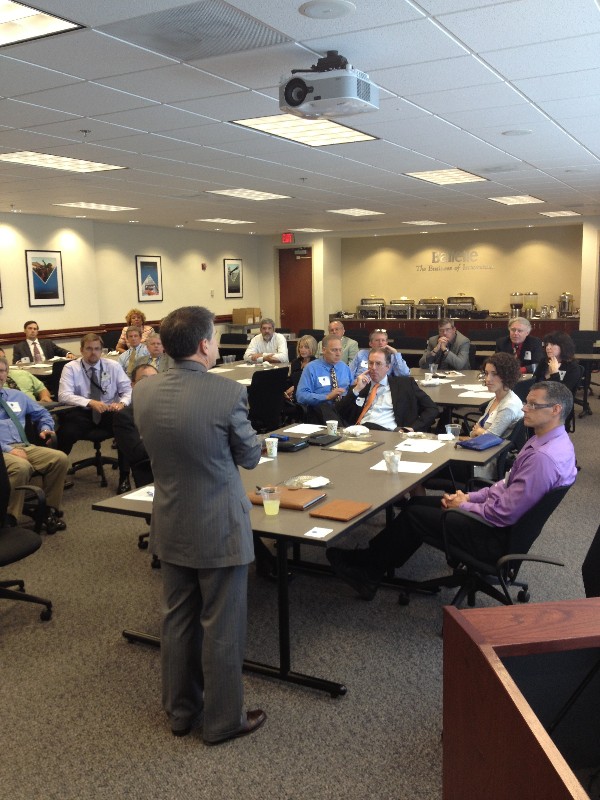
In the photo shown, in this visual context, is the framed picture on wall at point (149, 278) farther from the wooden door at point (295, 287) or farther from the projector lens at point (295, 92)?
the projector lens at point (295, 92)

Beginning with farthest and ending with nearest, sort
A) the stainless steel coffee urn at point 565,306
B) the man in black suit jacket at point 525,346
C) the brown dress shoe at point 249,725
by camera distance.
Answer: the stainless steel coffee urn at point 565,306, the man in black suit jacket at point 525,346, the brown dress shoe at point 249,725

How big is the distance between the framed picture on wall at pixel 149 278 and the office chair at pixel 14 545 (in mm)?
10549

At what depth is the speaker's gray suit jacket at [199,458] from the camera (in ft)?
8.19

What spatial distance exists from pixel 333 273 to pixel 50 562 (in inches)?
522

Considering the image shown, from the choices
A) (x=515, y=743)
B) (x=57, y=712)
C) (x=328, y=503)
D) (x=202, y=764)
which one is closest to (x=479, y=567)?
(x=328, y=503)

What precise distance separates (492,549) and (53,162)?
222 inches

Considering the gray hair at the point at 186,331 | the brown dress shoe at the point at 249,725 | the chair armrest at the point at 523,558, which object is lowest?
the brown dress shoe at the point at 249,725

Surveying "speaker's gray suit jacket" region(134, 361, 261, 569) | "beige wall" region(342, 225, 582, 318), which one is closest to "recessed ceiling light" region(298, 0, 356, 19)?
"speaker's gray suit jacket" region(134, 361, 261, 569)

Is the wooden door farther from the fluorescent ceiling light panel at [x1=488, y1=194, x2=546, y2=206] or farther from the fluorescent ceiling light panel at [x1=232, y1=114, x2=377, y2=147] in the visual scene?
the fluorescent ceiling light panel at [x1=232, y1=114, x2=377, y2=147]

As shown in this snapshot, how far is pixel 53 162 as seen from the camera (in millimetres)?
6840

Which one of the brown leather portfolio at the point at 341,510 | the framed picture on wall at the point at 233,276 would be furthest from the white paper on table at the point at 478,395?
the framed picture on wall at the point at 233,276

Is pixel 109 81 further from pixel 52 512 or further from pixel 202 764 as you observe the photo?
pixel 202 764

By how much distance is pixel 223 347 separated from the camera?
1248 centimetres

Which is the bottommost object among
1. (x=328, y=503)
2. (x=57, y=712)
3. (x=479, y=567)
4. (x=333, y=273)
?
(x=57, y=712)
